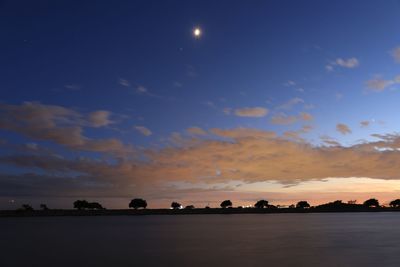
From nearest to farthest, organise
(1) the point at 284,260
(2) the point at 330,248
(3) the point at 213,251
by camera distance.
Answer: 1. (1) the point at 284,260
2. (3) the point at 213,251
3. (2) the point at 330,248

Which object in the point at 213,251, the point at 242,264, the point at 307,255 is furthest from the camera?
the point at 213,251

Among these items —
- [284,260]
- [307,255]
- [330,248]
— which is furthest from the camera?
[330,248]

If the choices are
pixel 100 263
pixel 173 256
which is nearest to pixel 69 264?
pixel 100 263

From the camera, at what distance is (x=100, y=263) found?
1802 inches

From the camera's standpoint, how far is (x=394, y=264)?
45156 millimetres

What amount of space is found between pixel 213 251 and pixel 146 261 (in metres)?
12.3

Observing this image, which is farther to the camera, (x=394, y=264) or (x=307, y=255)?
(x=307, y=255)

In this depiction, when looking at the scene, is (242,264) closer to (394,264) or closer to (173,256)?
(173,256)

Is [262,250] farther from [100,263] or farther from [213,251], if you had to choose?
[100,263]

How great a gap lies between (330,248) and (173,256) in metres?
23.2

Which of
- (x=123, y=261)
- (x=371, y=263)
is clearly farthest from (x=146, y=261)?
(x=371, y=263)

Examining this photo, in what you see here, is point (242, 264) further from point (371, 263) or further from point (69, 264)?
point (69, 264)

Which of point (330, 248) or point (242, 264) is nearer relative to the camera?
point (242, 264)

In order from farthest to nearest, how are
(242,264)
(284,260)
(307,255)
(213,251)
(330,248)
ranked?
(330,248) < (213,251) < (307,255) < (284,260) < (242,264)
